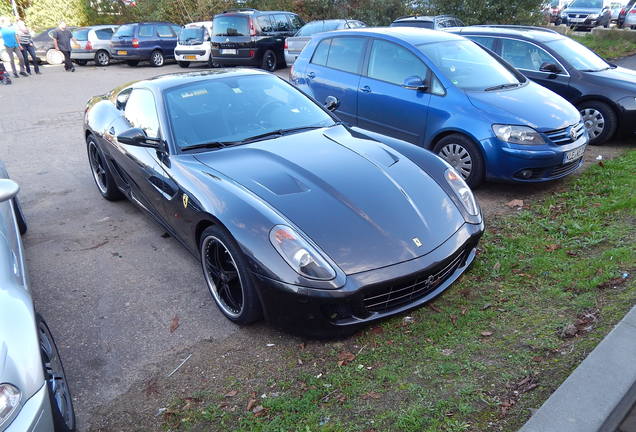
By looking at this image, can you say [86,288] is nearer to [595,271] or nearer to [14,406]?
[14,406]

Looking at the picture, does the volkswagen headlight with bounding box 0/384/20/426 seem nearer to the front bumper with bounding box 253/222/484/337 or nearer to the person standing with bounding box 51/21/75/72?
the front bumper with bounding box 253/222/484/337

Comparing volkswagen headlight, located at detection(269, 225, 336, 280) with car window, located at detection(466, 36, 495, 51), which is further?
car window, located at detection(466, 36, 495, 51)

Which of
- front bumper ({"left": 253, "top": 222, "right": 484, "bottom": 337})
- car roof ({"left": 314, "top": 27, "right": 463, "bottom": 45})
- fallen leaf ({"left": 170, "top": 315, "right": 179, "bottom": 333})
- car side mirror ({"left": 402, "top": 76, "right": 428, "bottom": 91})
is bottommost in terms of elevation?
fallen leaf ({"left": 170, "top": 315, "right": 179, "bottom": 333})

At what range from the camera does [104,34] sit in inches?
806

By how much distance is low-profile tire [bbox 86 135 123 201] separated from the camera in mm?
5457

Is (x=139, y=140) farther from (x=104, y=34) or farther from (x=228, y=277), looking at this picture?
(x=104, y=34)

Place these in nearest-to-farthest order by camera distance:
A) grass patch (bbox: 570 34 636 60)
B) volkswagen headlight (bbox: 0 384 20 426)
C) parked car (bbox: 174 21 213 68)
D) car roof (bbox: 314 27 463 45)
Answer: volkswagen headlight (bbox: 0 384 20 426), car roof (bbox: 314 27 463 45), grass patch (bbox: 570 34 636 60), parked car (bbox: 174 21 213 68)

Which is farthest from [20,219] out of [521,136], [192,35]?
[192,35]

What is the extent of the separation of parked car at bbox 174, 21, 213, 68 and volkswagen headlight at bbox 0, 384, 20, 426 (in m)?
16.5

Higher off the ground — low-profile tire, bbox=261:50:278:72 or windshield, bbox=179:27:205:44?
windshield, bbox=179:27:205:44

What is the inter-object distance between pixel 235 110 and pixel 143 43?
16.4 meters

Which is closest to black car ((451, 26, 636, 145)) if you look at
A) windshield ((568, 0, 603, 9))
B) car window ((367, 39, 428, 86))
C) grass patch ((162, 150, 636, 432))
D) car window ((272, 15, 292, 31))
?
car window ((367, 39, 428, 86))

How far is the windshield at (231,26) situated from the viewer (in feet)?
49.5

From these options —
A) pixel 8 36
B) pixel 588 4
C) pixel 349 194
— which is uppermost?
pixel 588 4
